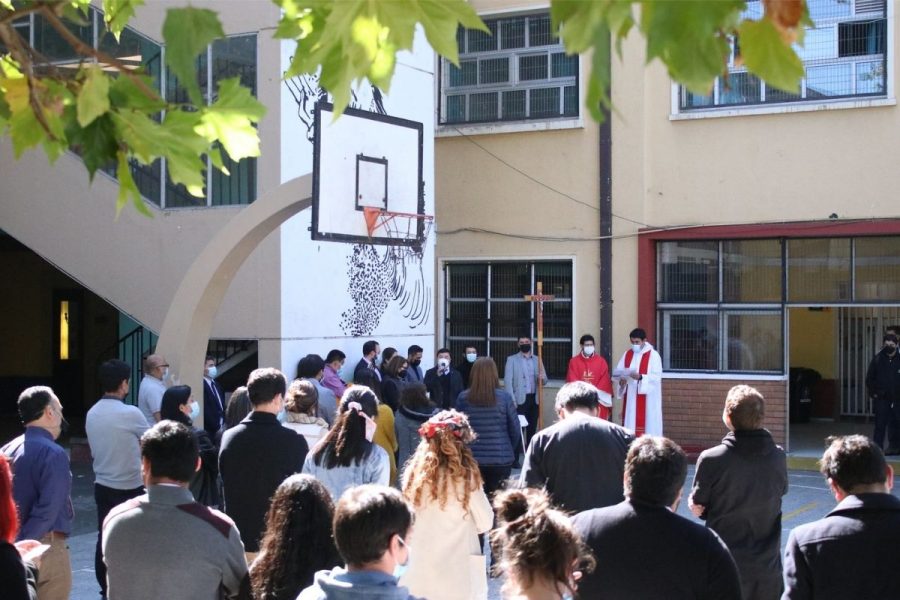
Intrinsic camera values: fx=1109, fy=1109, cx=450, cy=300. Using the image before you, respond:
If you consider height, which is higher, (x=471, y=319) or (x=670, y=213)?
(x=670, y=213)

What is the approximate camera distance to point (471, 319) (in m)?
18.4

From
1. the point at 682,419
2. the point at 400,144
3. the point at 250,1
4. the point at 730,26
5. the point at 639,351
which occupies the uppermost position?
the point at 250,1

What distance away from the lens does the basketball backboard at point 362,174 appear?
12.1m

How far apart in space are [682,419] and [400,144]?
19.7 feet

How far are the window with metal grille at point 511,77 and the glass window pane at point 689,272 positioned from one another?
273 cm

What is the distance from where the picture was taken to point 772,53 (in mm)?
2742

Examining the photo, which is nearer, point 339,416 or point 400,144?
point 339,416

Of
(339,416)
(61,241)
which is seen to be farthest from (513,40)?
(339,416)

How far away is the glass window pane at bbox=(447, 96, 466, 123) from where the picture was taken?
18609mm

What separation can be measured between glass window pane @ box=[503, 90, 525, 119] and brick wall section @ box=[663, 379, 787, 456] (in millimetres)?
5011

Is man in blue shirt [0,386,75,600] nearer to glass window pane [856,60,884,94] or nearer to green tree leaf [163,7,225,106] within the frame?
green tree leaf [163,7,225,106]

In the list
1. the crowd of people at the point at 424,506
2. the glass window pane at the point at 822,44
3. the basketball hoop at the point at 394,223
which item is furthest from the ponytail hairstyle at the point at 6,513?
the glass window pane at the point at 822,44

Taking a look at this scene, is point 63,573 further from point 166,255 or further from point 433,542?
point 166,255

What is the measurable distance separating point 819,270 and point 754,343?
4.57 ft
